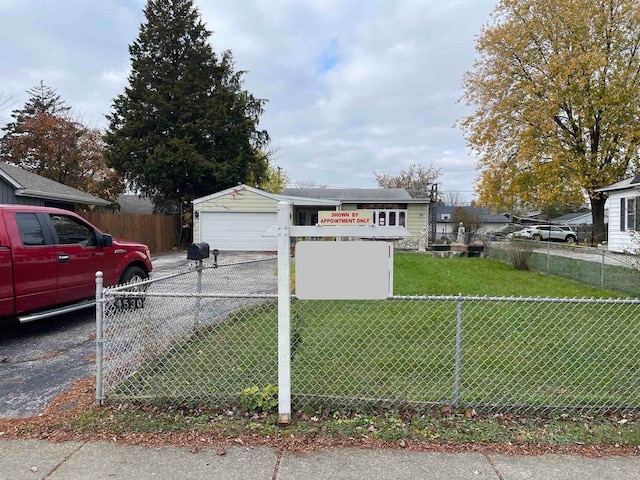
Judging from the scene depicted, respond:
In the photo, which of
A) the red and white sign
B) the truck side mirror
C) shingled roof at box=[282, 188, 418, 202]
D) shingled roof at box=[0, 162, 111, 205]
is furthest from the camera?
shingled roof at box=[282, 188, 418, 202]

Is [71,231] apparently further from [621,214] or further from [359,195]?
[621,214]

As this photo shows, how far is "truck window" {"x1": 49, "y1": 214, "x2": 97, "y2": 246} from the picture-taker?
6.22m

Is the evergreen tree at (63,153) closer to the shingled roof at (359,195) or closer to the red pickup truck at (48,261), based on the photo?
the shingled roof at (359,195)

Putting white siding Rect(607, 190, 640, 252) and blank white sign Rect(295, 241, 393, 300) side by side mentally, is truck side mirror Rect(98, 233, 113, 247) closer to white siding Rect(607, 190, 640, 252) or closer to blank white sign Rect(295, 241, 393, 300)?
blank white sign Rect(295, 241, 393, 300)

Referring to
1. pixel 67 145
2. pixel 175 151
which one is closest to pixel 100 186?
pixel 67 145

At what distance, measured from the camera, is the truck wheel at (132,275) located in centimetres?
755

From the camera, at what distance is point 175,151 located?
23.8 meters

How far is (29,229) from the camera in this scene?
5.69 metres

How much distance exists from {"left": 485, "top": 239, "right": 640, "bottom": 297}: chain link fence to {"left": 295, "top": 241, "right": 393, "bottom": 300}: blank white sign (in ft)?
20.0

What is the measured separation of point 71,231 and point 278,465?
538 centimetres

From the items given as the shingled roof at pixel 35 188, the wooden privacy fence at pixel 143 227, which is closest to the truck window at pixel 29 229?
the shingled roof at pixel 35 188

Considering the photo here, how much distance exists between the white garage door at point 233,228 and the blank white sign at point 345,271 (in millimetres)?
17351

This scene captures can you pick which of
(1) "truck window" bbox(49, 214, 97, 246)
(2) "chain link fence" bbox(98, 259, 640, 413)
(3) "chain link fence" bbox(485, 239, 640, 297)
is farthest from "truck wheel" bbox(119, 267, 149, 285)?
(3) "chain link fence" bbox(485, 239, 640, 297)

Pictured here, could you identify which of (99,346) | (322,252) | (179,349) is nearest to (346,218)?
(322,252)
